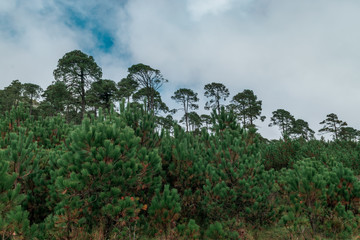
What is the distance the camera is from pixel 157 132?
564cm

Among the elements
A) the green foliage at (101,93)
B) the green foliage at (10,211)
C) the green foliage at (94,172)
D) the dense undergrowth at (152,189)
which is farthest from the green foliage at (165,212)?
the green foliage at (101,93)

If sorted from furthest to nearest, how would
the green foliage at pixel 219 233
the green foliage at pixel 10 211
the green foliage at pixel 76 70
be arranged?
the green foliage at pixel 76 70 < the green foliage at pixel 219 233 < the green foliage at pixel 10 211

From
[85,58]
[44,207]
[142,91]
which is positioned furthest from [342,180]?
[85,58]

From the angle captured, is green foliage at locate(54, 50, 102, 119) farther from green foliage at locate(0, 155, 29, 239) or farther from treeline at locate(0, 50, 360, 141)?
green foliage at locate(0, 155, 29, 239)

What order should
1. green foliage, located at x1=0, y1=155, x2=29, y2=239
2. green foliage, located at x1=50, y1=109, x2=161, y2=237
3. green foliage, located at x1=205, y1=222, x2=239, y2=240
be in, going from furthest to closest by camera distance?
green foliage, located at x1=205, y1=222, x2=239, y2=240 < green foliage, located at x1=50, y1=109, x2=161, y2=237 < green foliage, located at x1=0, y1=155, x2=29, y2=239

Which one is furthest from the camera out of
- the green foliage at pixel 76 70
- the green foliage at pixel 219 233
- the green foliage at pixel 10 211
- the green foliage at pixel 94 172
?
the green foliage at pixel 76 70

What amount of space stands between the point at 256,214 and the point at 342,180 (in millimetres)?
2264

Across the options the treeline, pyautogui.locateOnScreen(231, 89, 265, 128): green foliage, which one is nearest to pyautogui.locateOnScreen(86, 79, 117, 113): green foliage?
the treeline

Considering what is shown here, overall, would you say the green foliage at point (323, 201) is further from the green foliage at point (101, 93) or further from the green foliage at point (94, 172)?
the green foliage at point (101, 93)

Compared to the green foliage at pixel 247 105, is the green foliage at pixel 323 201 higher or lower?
lower

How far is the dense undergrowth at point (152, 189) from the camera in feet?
12.1

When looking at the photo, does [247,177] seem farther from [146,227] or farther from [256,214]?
[146,227]

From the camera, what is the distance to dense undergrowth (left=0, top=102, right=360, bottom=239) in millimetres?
3695

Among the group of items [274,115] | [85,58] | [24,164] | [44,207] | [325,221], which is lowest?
[325,221]
